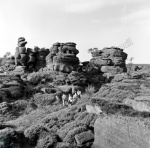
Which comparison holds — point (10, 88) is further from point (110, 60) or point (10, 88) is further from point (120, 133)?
point (110, 60)

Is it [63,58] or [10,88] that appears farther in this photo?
[63,58]

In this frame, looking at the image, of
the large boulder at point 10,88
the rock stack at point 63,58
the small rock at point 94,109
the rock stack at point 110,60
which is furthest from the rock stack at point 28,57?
the small rock at point 94,109

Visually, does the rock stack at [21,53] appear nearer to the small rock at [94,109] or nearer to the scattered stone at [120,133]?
the small rock at [94,109]

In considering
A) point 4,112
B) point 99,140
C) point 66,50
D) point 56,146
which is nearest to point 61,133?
point 56,146

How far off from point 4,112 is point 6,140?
24.2 feet

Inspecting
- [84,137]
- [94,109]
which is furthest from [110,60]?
[84,137]

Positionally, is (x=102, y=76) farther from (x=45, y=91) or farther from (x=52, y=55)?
(x=45, y=91)

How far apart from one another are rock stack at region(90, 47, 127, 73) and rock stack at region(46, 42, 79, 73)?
144 inches

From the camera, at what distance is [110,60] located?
3256cm

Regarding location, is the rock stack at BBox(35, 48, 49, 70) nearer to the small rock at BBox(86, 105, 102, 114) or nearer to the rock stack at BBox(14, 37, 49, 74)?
the rock stack at BBox(14, 37, 49, 74)

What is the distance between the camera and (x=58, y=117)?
14938 mm

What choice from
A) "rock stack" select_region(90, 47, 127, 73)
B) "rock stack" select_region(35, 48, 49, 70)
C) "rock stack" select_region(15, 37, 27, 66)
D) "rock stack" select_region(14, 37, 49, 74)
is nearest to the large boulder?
"rock stack" select_region(14, 37, 49, 74)

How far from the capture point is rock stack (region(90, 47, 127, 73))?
31730 millimetres

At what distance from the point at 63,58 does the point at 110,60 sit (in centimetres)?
694
